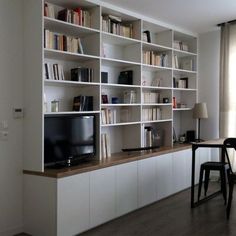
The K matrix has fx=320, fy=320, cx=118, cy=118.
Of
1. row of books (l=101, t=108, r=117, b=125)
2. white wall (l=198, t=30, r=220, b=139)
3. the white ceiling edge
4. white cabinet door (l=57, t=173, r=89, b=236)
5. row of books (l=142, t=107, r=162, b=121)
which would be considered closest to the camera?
white cabinet door (l=57, t=173, r=89, b=236)

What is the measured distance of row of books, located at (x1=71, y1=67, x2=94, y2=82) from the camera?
386 cm

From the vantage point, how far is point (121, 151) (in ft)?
15.9

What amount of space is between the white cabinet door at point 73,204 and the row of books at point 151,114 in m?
1.85

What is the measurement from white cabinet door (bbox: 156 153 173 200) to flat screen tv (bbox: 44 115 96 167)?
3.80 ft

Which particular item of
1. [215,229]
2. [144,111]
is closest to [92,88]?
[144,111]

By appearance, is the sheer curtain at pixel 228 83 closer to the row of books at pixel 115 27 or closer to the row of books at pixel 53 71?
the row of books at pixel 115 27

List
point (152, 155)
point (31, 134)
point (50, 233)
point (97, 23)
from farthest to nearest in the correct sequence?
point (152, 155) < point (97, 23) < point (31, 134) < point (50, 233)

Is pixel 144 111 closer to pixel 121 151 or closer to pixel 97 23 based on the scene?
pixel 121 151

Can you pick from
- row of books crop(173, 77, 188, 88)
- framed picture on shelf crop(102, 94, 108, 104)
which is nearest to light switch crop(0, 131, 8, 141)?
framed picture on shelf crop(102, 94, 108, 104)

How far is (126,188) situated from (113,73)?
171cm

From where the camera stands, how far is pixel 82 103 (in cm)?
391

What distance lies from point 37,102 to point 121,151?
6.19 feet

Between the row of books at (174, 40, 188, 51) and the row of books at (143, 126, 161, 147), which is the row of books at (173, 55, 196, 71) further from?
the row of books at (143, 126, 161, 147)

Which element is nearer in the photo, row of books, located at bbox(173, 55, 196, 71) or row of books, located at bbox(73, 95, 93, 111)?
row of books, located at bbox(73, 95, 93, 111)
